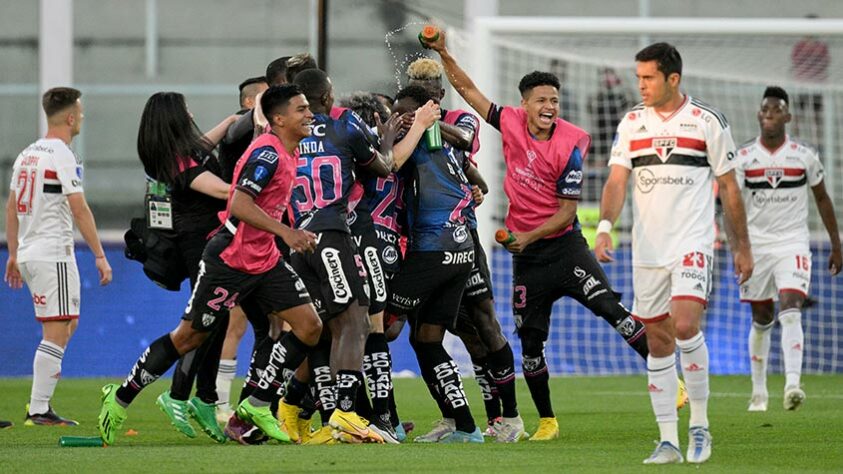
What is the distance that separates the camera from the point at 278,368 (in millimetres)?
8727

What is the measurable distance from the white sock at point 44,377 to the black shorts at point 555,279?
333 centimetres

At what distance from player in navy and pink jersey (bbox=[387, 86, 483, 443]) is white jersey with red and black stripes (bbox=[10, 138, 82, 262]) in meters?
2.81

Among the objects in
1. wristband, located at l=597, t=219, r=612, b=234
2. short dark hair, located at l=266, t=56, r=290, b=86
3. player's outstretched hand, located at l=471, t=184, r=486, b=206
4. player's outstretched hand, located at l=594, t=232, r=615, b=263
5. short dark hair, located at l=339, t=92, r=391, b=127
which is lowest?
player's outstretched hand, located at l=594, t=232, r=615, b=263

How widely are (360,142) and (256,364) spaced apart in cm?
146

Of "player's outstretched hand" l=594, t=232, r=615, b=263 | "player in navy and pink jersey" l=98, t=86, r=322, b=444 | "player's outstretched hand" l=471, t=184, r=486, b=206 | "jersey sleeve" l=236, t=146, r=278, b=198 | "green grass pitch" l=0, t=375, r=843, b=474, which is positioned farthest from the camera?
"player's outstretched hand" l=471, t=184, r=486, b=206

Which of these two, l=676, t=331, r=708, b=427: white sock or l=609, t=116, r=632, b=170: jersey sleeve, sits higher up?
l=609, t=116, r=632, b=170: jersey sleeve

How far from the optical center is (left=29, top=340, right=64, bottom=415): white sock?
35.1 ft

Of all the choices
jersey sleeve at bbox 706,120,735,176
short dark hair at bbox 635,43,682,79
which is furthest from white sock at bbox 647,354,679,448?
short dark hair at bbox 635,43,682,79

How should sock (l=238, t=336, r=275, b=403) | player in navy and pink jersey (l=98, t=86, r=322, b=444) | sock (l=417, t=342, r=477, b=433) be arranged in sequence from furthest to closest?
sock (l=417, t=342, r=477, b=433) → sock (l=238, t=336, r=275, b=403) → player in navy and pink jersey (l=98, t=86, r=322, b=444)

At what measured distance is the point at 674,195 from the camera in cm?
777

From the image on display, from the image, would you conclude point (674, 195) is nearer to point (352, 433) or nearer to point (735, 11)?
point (352, 433)

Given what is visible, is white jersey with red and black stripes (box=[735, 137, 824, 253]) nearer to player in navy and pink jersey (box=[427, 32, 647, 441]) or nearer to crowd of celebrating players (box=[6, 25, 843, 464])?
crowd of celebrating players (box=[6, 25, 843, 464])

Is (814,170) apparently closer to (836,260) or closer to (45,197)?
(836,260)

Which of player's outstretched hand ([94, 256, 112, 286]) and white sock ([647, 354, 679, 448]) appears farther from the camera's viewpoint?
player's outstretched hand ([94, 256, 112, 286])
